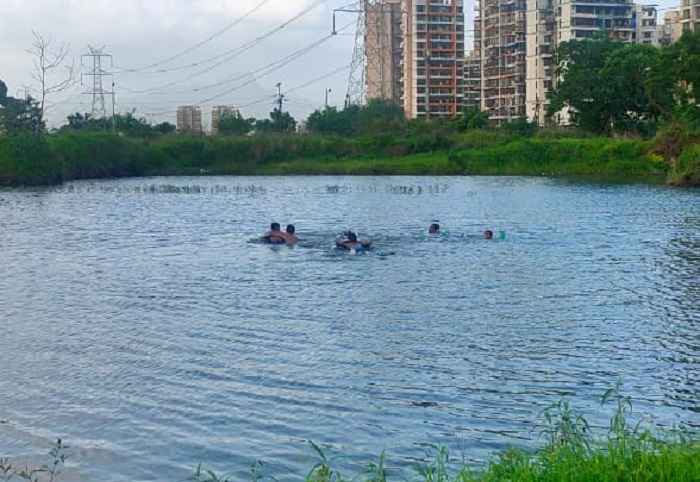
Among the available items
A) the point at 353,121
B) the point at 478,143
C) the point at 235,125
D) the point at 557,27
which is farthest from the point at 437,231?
the point at 557,27

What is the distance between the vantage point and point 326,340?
58.2 feet

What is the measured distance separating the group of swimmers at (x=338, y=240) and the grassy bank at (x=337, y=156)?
33317 mm

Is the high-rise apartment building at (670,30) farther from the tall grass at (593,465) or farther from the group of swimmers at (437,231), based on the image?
the tall grass at (593,465)

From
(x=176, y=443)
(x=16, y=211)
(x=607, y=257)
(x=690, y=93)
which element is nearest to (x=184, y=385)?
(x=176, y=443)

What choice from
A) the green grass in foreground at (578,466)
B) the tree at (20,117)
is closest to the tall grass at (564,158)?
the tree at (20,117)

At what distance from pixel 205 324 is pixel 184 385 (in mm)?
4767

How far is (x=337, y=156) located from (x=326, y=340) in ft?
247

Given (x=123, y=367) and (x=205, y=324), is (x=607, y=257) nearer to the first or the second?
(x=205, y=324)

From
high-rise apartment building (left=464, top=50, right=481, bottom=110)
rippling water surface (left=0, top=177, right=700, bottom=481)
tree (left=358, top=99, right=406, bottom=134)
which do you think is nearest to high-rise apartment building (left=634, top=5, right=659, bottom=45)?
high-rise apartment building (left=464, top=50, right=481, bottom=110)

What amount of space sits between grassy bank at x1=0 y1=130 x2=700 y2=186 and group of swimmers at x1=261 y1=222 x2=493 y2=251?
3332 cm

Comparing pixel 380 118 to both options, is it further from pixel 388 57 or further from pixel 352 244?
pixel 352 244

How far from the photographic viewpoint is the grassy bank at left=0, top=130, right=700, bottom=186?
73375 millimetres

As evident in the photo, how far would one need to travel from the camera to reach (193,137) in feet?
314

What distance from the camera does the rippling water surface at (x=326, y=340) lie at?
1230 centimetres
